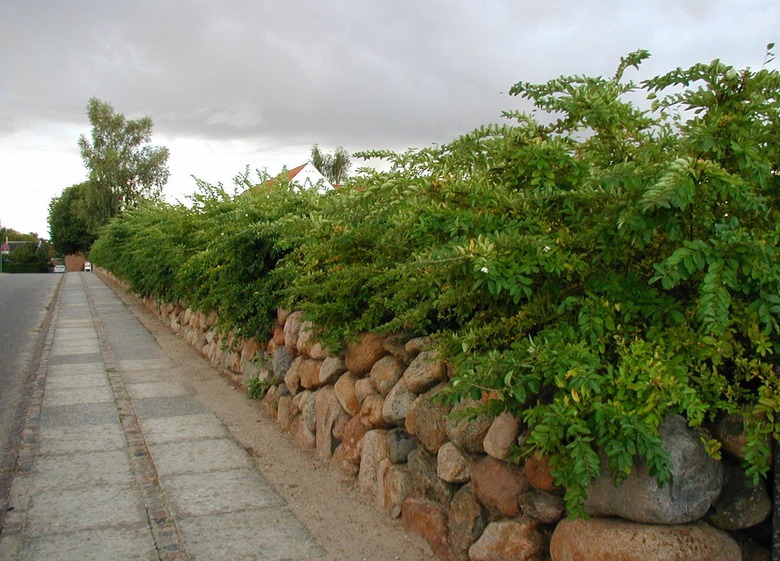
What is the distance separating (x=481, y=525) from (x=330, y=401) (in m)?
2.14

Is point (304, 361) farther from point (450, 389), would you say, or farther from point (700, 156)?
point (700, 156)

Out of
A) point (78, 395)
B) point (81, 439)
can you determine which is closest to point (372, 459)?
point (81, 439)

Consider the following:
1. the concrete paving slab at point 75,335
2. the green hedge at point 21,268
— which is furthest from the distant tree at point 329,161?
the green hedge at point 21,268

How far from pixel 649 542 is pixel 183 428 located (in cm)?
463

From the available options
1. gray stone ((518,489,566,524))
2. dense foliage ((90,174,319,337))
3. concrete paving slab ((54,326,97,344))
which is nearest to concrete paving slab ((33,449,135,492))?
dense foliage ((90,174,319,337))

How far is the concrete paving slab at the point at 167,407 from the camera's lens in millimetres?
7043

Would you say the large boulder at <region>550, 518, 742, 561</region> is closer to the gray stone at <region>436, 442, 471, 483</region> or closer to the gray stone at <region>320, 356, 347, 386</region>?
the gray stone at <region>436, 442, 471, 483</region>

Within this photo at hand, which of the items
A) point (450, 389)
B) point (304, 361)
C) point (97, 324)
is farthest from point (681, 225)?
point (97, 324)

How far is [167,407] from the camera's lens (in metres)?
7.31

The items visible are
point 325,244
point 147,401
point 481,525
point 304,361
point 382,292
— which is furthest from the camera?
point 147,401

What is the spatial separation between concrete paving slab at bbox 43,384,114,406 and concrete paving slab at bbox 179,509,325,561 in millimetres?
3630

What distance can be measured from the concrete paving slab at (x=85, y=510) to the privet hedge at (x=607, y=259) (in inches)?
82.5

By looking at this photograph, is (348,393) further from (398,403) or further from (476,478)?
(476,478)

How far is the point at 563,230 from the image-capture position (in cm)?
327
